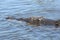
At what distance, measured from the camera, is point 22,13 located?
10.2 meters

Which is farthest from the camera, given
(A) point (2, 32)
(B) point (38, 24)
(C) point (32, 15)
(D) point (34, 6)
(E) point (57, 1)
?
(E) point (57, 1)

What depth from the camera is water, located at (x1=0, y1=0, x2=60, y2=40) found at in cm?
794

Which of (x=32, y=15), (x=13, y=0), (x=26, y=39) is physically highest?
(x=13, y=0)

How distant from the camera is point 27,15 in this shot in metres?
9.91

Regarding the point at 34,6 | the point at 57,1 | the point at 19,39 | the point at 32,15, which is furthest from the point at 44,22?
the point at 57,1

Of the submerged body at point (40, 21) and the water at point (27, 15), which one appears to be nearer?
the water at point (27, 15)

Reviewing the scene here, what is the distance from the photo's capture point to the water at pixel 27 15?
794cm

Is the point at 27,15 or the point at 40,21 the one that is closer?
the point at 40,21

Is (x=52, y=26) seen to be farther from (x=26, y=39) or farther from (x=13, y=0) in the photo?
(x=13, y=0)

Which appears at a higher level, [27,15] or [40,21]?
[27,15]

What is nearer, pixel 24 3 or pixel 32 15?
pixel 32 15

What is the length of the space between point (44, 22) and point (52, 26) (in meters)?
0.43

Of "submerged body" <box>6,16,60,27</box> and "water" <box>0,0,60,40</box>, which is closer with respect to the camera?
"water" <box>0,0,60,40</box>

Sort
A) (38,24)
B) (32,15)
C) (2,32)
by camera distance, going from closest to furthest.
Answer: (2,32)
(38,24)
(32,15)
